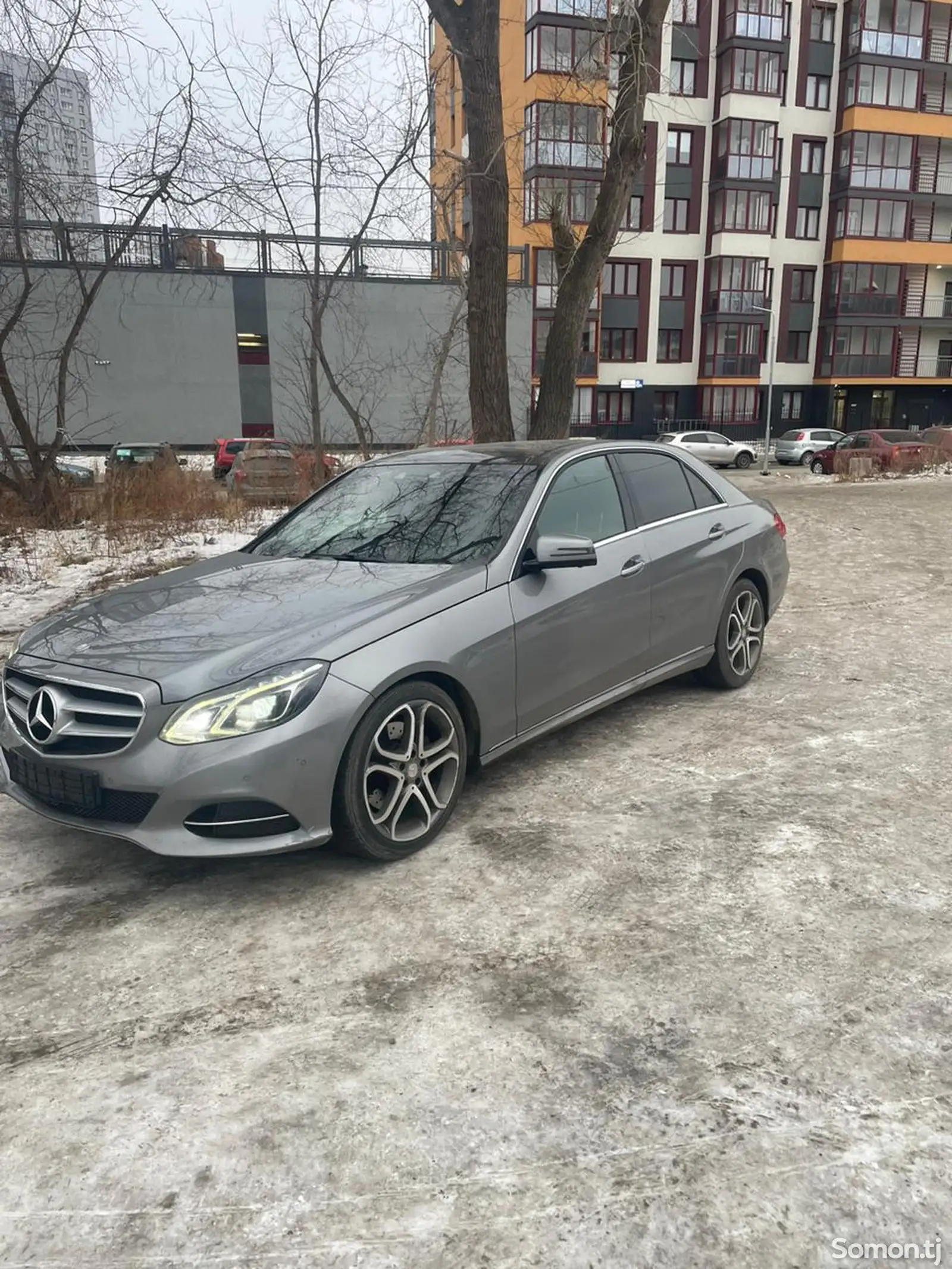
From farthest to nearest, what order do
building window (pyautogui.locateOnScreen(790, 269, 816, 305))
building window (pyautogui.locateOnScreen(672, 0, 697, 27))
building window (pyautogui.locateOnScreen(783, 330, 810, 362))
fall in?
building window (pyautogui.locateOnScreen(783, 330, 810, 362))
building window (pyautogui.locateOnScreen(790, 269, 816, 305))
building window (pyautogui.locateOnScreen(672, 0, 697, 27))

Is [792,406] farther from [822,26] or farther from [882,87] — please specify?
[822,26]

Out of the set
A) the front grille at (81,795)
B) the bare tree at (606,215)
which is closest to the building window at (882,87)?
the bare tree at (606,215)

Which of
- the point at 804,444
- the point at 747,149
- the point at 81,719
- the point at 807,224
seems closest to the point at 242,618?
the point at 81,719

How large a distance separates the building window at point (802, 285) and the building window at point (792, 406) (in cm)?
461

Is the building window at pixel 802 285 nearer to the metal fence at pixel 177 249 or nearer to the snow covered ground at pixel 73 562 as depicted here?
the metal fence at pixel 177 249

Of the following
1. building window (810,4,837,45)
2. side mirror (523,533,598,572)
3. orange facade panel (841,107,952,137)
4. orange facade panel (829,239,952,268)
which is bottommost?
side mirror (523,533,598,572)

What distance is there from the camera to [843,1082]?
2305mm

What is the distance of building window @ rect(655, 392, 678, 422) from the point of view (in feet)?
152

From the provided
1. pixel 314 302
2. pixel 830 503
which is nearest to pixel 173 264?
pixel 314 302

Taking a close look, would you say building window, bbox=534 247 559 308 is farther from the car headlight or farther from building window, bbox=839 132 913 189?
the car headlight

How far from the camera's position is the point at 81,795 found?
3.20m

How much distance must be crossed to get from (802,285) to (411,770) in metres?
50.0

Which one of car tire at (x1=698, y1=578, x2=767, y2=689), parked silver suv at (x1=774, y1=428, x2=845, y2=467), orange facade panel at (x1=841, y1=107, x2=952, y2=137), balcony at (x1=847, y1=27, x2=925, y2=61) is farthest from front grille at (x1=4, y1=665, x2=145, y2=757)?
balcony at (x1=847, y1=27, x2=925, y2=61)

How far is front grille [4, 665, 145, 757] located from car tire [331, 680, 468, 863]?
30.1 inches
